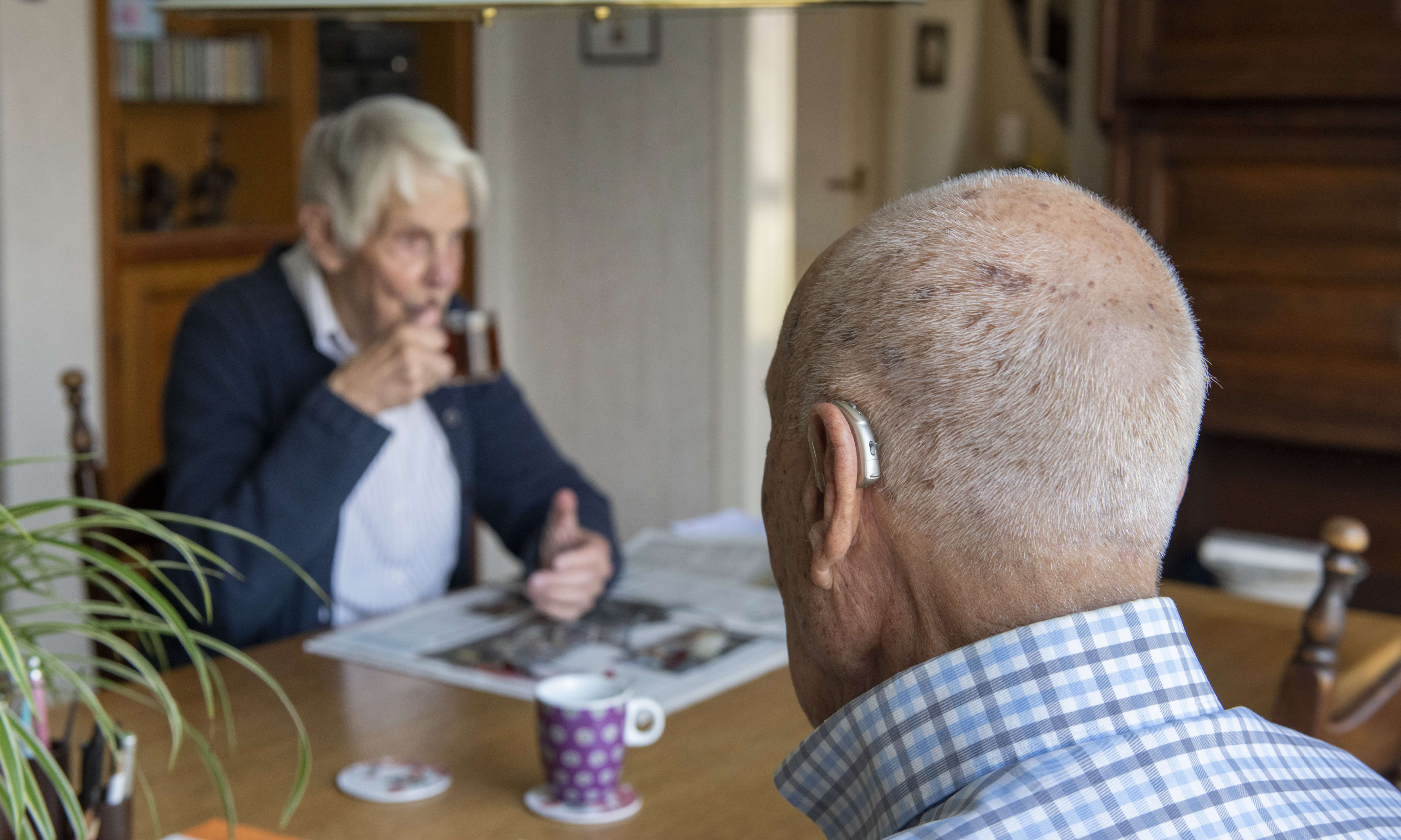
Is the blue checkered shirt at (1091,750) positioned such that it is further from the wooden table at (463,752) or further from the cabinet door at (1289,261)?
the cabinet door at (1289,261)

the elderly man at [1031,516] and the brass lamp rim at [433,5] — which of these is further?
the brass lamp rim at [433,5]

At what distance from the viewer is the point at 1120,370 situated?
66 cm

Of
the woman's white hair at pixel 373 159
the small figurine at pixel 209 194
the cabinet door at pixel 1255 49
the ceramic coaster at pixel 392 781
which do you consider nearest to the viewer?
the ceramic coaster at pixel 392 781

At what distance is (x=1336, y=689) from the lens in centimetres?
144

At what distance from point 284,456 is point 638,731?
679 millimetres

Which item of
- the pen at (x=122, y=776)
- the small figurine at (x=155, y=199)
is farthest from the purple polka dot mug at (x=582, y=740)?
the small figurine at (x=155, y=199)

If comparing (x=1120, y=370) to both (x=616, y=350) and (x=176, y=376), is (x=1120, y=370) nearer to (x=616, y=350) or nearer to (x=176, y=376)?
(x=176, y=376)

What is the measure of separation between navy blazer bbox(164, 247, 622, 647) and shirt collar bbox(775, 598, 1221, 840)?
3.53 ft

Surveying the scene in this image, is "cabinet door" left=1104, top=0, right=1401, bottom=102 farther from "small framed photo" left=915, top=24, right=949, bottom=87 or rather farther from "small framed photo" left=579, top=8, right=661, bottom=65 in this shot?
"small framed photo" left=915, top=24, right=949, bottom=87

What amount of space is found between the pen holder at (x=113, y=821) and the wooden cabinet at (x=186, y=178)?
2581 mm

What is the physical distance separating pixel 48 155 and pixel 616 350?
1455 millimetres

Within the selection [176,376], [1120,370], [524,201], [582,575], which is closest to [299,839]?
[582,575]

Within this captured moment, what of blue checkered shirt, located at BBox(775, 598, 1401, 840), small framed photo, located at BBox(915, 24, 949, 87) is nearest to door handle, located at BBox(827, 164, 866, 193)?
small framed photo, located at BBox(915, 24, 949, 87)

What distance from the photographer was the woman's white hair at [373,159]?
186cm
